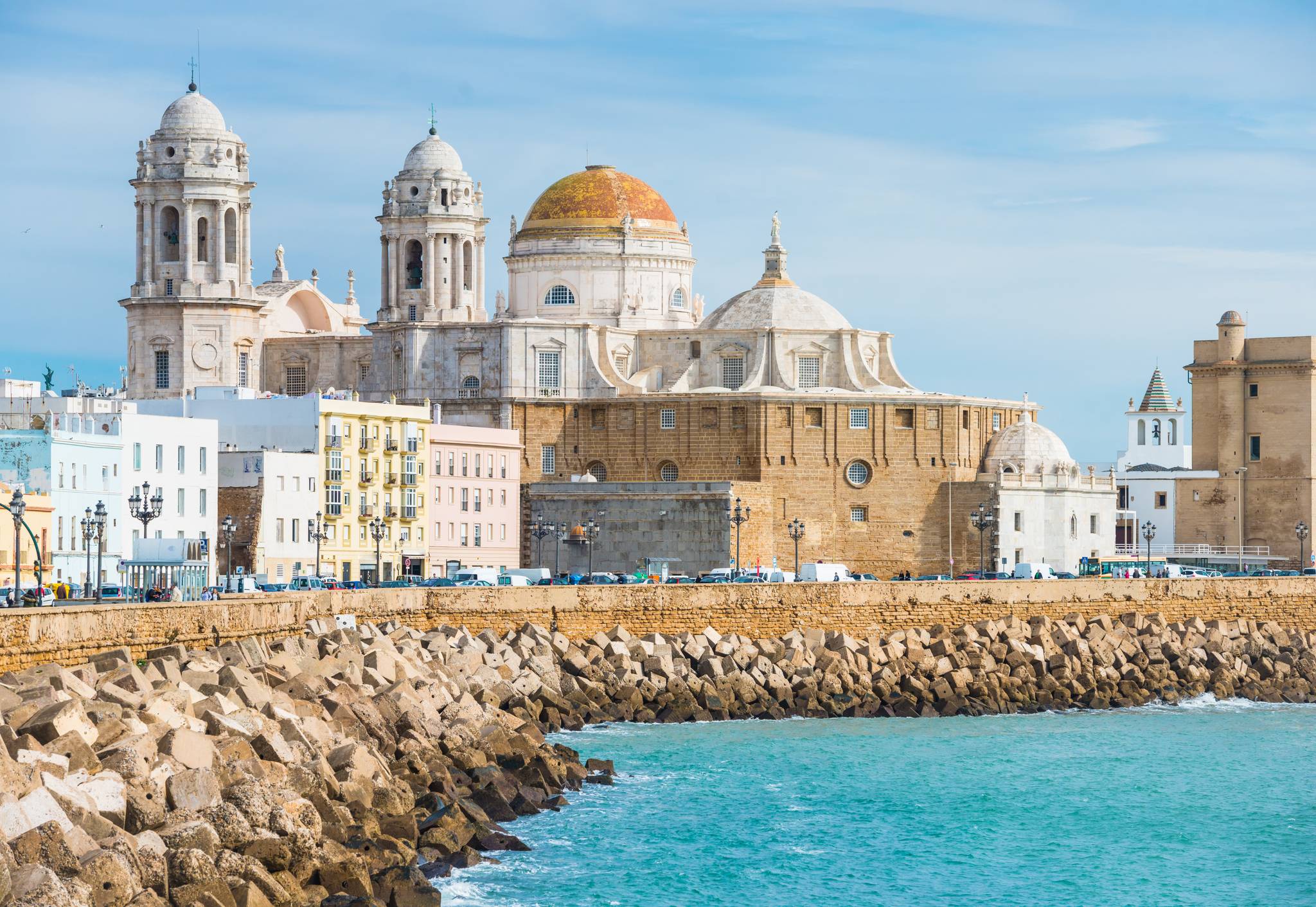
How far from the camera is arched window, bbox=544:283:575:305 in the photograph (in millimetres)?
78125

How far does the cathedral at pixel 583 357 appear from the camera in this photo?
6925cm

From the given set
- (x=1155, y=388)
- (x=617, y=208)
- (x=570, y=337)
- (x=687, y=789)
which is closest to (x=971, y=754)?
(x=687, y=789)

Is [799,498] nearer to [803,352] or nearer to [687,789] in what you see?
[803,352]

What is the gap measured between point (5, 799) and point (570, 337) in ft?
180

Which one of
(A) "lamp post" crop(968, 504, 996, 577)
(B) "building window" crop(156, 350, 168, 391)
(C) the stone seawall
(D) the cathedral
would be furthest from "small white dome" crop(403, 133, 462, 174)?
(C) the stone seawall

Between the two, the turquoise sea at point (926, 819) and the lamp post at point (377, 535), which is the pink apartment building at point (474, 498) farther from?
the turquoise sea at point (926, 819)

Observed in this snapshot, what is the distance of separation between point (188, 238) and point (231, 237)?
1.36 metres

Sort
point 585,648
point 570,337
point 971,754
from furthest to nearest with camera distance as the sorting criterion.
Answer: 1. point 570,337
2. point 585,648
3. point 971,754

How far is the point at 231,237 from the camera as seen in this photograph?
69.1m

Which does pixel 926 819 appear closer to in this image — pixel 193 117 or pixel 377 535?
pixel 377 535

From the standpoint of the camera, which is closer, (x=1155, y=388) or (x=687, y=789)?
(x=687, y=789)

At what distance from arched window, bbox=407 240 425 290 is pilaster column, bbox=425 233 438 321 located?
0.67 metres

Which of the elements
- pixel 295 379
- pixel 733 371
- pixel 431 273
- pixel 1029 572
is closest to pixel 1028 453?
pixel 733 371

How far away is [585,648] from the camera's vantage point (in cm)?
3956
